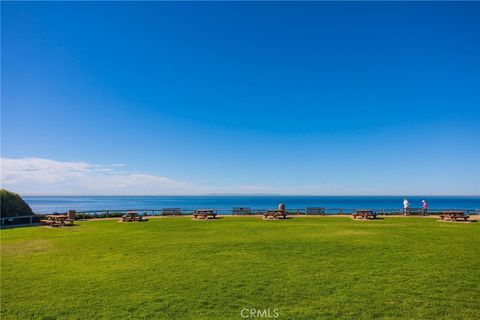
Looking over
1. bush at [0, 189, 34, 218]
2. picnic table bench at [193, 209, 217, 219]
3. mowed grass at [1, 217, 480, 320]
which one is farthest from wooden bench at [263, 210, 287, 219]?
bush at [0, 189, 34, 218]

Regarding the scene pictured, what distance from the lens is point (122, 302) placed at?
7.45 metres

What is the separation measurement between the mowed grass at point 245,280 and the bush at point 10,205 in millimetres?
17440

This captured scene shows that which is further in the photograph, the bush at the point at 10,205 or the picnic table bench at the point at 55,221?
the bush at the point at 10,205

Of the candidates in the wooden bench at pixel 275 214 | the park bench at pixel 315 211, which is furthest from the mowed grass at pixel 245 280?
the park bench at pixel 315 211

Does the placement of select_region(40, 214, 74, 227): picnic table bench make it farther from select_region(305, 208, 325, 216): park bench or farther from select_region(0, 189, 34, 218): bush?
select_region(305, 208, 325, 216): park bench

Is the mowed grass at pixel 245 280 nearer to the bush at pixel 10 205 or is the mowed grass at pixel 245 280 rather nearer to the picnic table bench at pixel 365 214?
the picnic table bench at pixel 365 214

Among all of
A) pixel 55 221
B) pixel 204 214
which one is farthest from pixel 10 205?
pixel 204 214

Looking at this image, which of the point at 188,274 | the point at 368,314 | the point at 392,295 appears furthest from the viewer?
the point at 188,274

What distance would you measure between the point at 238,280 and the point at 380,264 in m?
5.12

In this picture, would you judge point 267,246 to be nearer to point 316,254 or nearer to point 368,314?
point 316,254

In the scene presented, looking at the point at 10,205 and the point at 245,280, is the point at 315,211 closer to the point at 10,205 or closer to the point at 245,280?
the point at 245,280

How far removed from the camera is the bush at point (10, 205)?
2842 centimetres

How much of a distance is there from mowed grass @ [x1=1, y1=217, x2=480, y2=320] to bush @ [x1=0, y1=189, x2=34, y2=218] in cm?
1744

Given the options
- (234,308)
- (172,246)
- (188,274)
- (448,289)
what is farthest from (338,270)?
(172,246)
